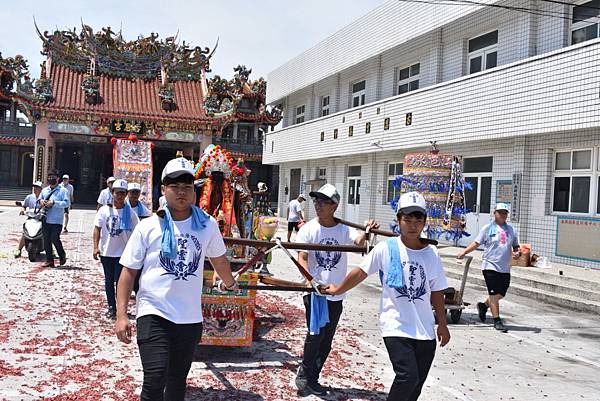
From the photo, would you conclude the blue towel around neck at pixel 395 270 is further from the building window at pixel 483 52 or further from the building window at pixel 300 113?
the building window at pixel 300 113

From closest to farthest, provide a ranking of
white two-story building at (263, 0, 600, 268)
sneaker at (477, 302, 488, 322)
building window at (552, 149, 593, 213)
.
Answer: sneaker at (477, 302, 488, 322)
white two-story building at (263, 0, 600, 268)
building window at (552, 149, 593, 213)

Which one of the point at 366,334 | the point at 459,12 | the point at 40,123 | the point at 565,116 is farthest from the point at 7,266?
the point at 40,123

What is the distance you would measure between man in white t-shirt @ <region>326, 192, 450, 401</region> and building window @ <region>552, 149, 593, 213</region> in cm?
1064

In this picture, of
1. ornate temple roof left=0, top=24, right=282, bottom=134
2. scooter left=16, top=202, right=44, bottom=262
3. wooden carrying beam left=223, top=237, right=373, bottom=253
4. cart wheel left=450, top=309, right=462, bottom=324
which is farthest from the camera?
ornate temple roof left=0, top=24, right=282, bottom=134

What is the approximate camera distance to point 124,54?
33.2 meters

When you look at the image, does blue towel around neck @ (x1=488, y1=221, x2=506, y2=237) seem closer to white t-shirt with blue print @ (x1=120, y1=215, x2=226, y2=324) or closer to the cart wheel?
the cart wheel

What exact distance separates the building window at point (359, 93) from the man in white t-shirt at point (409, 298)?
20.1 metres

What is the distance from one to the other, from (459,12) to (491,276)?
10.5 metres

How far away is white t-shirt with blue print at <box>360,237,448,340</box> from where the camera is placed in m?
3.98

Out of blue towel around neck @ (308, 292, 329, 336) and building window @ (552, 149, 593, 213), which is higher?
building window @ (552, 149, 593, 213)

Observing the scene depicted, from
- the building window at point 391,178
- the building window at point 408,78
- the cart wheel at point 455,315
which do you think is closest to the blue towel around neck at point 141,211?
the cart wheel at point 455,315

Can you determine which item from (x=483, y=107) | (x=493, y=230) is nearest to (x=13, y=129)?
(x=483, y=107)

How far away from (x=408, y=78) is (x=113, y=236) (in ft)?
50.3

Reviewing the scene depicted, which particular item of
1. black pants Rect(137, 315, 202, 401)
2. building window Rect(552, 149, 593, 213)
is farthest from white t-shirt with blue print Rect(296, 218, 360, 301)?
building window Rect(552, 149, 593, 213)
